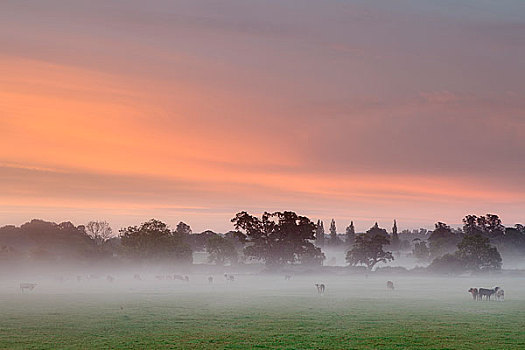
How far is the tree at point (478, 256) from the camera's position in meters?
135

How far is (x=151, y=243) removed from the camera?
145m

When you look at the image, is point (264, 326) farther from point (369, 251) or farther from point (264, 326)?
point (369, 251)

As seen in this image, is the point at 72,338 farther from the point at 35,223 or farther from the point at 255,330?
the point at 35,223

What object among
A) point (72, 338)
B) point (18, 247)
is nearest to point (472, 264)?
point (18, 247)

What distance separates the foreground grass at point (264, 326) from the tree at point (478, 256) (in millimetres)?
88158

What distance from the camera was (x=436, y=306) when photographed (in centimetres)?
5166

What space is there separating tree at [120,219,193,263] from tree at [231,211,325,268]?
19.2 metres

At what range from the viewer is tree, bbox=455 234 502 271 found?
443 feet

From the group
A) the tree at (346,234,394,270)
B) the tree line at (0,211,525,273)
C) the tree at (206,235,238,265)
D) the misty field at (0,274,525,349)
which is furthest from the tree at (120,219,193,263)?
the misty field at (0,274,525,349)

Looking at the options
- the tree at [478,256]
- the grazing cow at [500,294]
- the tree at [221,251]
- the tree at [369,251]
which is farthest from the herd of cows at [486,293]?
the tree at [221,251]

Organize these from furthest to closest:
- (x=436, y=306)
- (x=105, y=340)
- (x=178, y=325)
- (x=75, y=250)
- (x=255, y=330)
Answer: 1. (x=75, y=250)
2. (x=436, y=306)
3. (x=178, y=325)
4. (x=255, y=330)
5. (x=105, y=340)

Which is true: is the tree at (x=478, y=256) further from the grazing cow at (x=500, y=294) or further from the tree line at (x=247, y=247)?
the grazing cow at (x=500, y=294)

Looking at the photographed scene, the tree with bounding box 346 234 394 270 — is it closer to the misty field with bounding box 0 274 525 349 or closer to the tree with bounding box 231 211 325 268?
the tree with bounding box 231 211 325 268

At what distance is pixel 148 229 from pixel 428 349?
126 m
